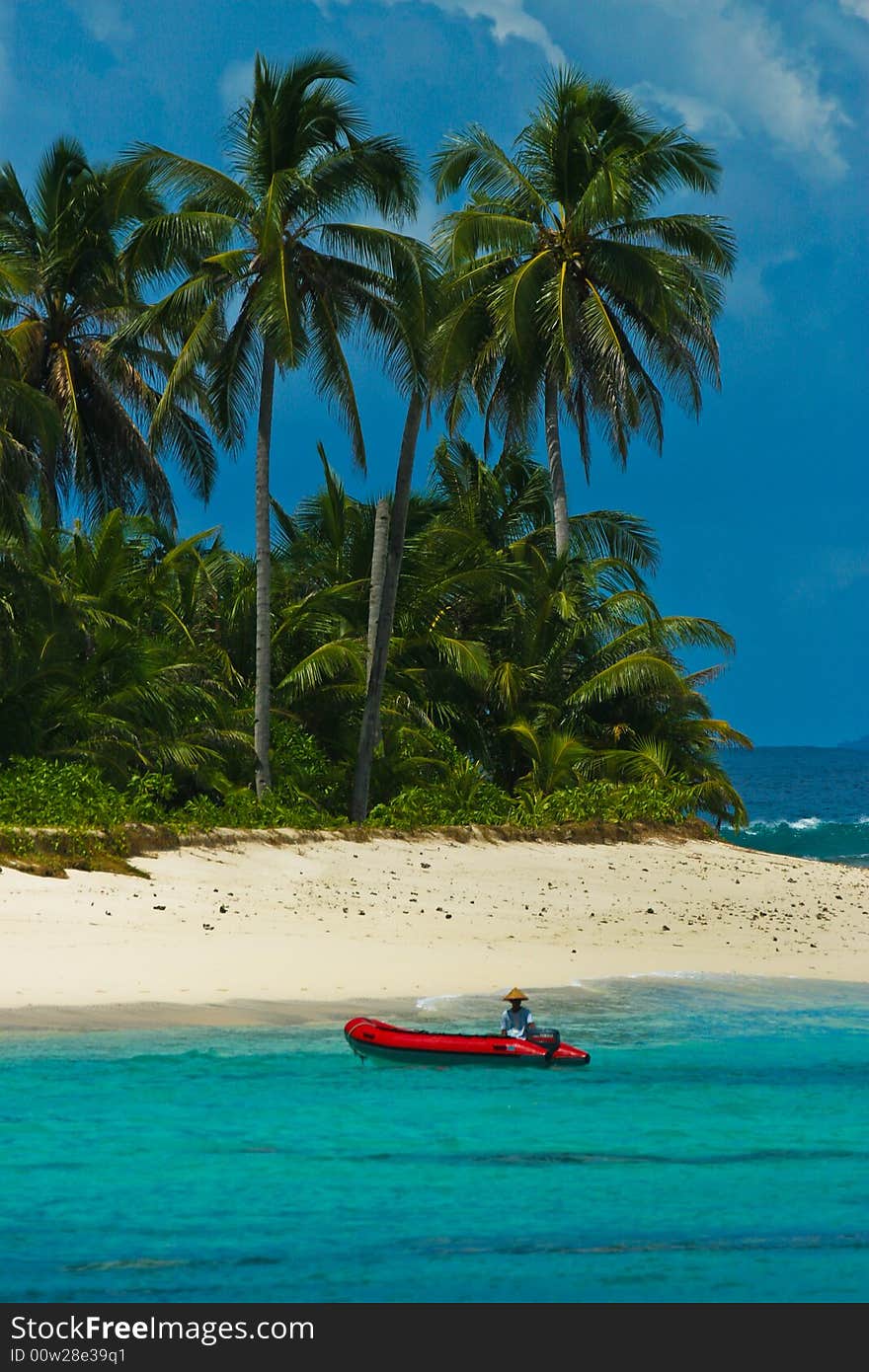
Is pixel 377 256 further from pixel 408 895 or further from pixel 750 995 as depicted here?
pixel 750 995

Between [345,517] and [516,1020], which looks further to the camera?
[345,517]

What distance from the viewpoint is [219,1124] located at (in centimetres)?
770

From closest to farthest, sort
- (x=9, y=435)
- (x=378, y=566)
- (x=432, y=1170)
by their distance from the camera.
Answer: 1. (x=432, y=1170)
2. (x=9, y=435)
3. (x=378, y=566)

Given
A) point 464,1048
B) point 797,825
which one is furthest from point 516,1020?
point 797,825

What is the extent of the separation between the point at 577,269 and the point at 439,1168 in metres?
25.5

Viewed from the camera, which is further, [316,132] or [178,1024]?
[316,132]

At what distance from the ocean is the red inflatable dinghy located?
10 centimetres

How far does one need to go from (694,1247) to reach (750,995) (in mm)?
6184

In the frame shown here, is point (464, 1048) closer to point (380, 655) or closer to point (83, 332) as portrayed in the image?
point (380, 655)

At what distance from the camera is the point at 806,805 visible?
86.4 m

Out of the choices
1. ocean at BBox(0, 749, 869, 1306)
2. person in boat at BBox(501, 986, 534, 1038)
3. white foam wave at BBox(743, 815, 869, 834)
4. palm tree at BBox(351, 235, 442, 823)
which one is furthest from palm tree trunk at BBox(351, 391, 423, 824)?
white foam wave at BBox(743, 815, 869, 834)

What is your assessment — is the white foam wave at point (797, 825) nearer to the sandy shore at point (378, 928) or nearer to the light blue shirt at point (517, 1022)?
the sandy shore at point (378, 928)
